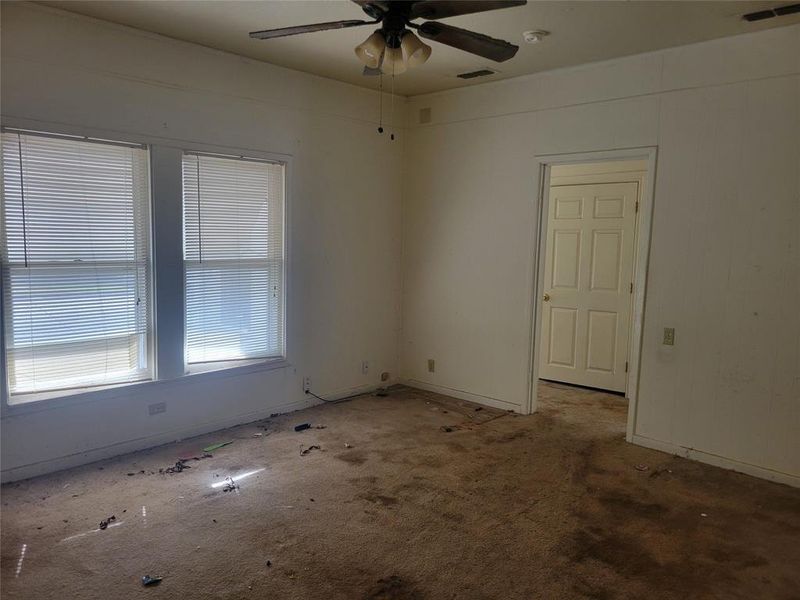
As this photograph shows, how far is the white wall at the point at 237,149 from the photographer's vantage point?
11.0 feet

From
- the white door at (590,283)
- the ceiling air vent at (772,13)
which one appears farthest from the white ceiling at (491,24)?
the white door at (590,283)

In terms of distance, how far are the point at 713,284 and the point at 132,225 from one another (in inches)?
153

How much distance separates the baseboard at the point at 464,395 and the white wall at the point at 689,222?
2 centimetres

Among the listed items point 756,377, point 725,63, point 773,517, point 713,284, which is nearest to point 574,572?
point 773,517

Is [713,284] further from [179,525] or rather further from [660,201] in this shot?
[179,525]

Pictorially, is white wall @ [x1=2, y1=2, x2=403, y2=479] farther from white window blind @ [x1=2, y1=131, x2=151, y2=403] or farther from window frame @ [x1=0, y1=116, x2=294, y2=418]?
white window blind @ [x1=2, y1=131, x2=151, y2=403]

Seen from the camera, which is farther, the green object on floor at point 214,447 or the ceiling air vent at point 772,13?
the green object on floor at point 214,447

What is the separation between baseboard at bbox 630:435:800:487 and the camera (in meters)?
3.56

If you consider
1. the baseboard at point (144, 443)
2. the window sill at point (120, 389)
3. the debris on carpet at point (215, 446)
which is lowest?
the debris on carpet at point (215, 446)

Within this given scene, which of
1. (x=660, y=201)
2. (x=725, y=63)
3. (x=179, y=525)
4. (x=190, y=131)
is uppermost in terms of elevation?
(x=725, y=63)

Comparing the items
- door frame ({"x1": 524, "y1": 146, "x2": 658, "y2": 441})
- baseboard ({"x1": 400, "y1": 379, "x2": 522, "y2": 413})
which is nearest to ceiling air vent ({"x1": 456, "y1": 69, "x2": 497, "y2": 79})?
door frame ({"x1": 524, "y1": 146, "x2": 658, "y2": 441})

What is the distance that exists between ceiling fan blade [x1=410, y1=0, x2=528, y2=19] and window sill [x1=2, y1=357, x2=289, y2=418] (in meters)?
2.89

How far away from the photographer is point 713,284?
3783mm

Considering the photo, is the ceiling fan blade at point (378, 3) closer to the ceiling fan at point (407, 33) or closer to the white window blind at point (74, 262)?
the ceiling fan at point (407, 33)
